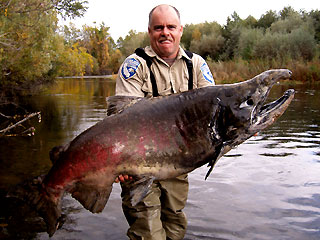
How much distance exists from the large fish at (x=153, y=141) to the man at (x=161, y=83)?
64 cm

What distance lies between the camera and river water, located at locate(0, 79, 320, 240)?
4.05 m

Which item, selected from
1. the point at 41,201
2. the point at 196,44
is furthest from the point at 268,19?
the point at 41,201

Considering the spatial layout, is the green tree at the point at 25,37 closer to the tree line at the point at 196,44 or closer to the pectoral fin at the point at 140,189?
the tree line at the point at 196,44

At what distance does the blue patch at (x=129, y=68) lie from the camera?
3525mm

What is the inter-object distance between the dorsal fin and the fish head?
0.73 meters

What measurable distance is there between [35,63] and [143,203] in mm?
11805

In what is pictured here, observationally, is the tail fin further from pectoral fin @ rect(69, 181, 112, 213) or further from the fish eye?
the fish eye

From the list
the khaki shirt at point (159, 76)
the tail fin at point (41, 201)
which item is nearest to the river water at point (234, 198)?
the tail fin at point (41, 201)

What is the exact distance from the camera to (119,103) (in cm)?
291

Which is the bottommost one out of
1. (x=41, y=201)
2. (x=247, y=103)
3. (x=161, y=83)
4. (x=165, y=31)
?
(x=41, y=201)

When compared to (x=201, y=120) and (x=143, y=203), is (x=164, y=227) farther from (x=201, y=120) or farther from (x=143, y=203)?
(x=201, y=120)

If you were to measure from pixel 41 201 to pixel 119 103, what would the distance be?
1.00 meters

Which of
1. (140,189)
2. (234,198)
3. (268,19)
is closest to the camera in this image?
(140,189)

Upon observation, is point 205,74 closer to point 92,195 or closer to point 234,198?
point 92,195
